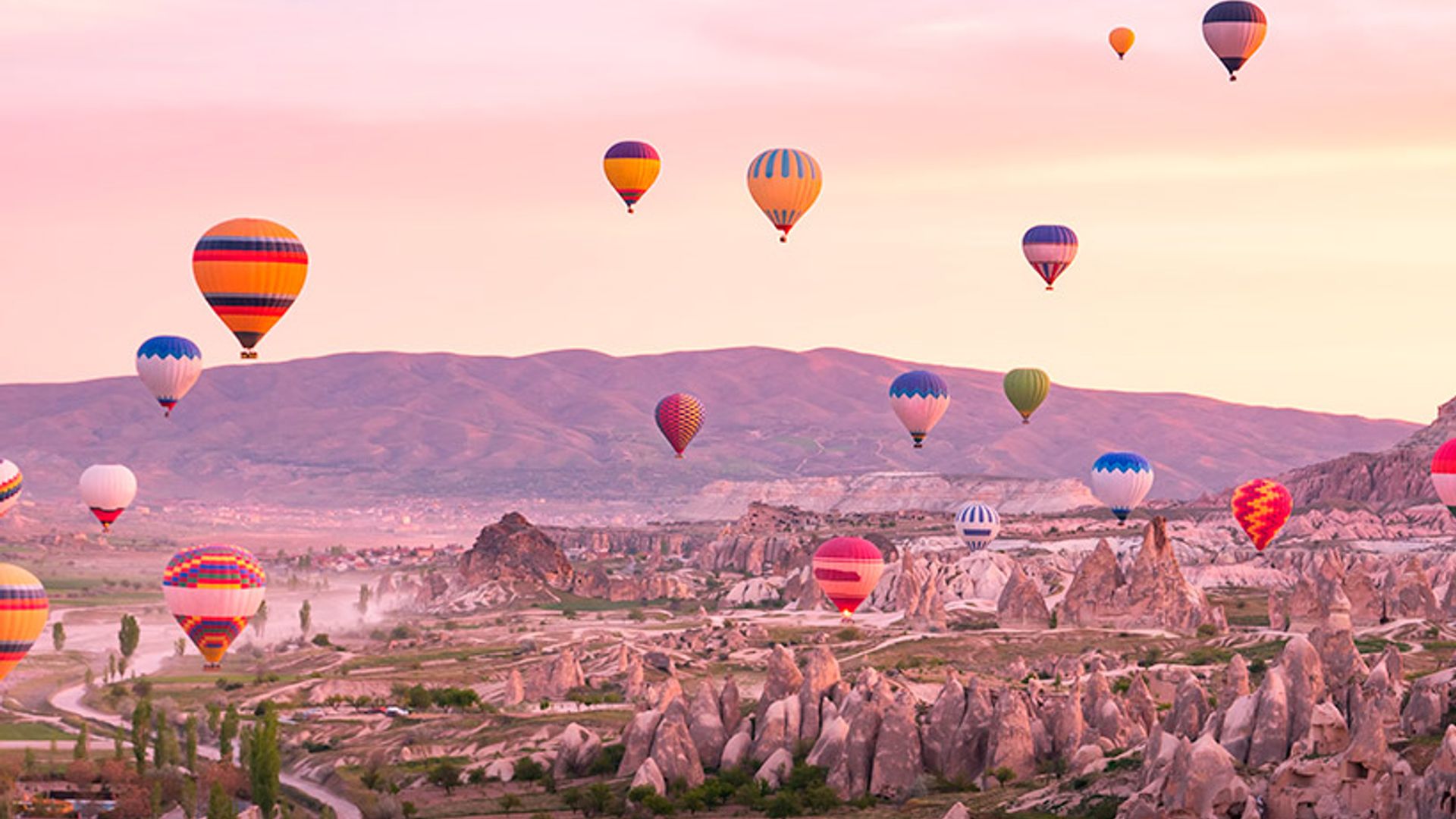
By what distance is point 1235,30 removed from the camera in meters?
144

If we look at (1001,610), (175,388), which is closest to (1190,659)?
(1001,610)

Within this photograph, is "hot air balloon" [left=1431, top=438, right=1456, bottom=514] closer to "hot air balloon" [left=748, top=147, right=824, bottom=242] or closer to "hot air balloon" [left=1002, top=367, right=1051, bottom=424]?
"hot air balloon" [left=1002, top=367, right=1051, bottom=424]

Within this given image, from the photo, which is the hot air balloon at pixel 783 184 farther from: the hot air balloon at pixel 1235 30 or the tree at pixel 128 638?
the tree at pixel 128 638

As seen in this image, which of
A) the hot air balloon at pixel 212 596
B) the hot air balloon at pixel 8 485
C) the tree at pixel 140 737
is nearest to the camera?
the tree at pixel 140 737

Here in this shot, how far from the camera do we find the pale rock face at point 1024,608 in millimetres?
166875

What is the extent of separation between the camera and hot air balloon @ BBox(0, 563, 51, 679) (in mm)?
126812

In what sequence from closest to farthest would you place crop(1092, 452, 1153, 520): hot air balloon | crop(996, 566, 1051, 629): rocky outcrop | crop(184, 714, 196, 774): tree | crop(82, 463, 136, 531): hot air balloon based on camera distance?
crop(184, 714, 196, 774): tree
crop(996, 566, 1051, 629): rocky outcrop
crop(1092, 452, 1153, 520): hot air balloon
crop(82, 463, 136, 531): hot air balloon

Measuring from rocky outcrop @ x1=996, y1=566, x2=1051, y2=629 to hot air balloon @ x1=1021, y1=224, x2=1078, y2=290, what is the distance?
24263mm

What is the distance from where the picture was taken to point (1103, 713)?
321 ft

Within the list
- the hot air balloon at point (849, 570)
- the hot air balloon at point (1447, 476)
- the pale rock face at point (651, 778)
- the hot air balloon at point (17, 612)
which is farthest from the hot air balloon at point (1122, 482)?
the pale rock face at point (651, 778)

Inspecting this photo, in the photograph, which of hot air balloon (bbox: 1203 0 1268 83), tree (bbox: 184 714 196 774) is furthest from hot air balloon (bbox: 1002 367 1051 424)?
tree (bbox: 184 714 196 774)

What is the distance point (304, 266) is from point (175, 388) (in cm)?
2735

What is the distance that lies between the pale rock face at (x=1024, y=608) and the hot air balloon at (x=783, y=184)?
36.5m

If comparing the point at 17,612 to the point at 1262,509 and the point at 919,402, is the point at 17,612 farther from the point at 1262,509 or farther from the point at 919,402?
the point at 1262,509
